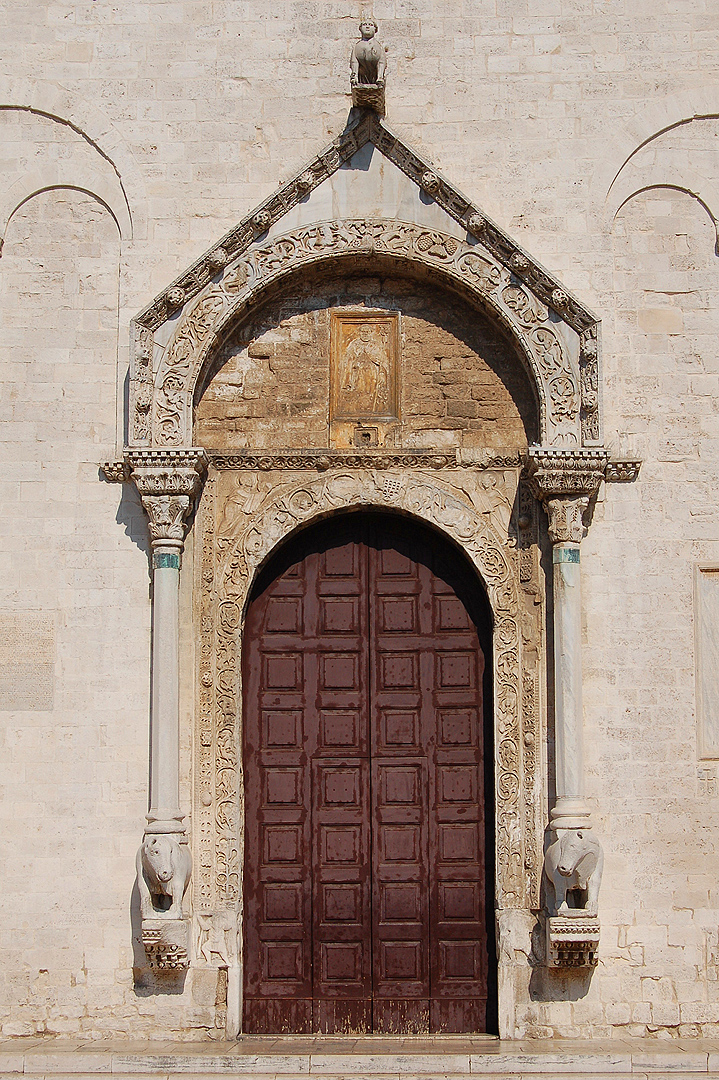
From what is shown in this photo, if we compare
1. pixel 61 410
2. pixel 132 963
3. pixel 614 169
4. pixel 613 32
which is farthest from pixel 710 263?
pixel 132 963

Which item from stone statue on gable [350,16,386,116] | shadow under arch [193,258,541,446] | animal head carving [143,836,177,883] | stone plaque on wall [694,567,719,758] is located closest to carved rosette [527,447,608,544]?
shadow under arch [193,258,541,446]

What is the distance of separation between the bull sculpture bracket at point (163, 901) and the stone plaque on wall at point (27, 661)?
4.45ft

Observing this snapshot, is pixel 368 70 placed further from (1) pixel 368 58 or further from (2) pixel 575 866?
(2) pixel 575 866

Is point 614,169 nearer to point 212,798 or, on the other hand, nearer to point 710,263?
point 710,263

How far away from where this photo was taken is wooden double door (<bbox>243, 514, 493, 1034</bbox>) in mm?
9562

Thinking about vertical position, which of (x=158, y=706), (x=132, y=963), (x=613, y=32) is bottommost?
(x=132, y=963)

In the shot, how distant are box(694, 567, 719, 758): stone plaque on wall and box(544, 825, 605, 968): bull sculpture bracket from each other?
3.74ft

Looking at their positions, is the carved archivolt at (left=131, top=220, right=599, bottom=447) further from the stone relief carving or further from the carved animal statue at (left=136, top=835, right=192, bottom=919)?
the carved animal statue at (left=136, top=835, right=192, bottom=919)

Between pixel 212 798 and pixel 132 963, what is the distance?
1276 millimetres

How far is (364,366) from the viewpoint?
10047 millimetres

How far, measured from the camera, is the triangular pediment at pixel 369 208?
9.62m

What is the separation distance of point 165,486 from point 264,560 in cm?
92

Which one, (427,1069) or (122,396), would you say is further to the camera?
(122,396)

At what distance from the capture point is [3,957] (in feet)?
30.6
